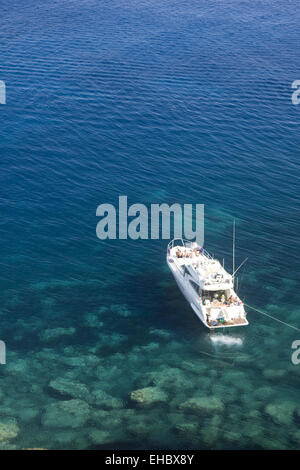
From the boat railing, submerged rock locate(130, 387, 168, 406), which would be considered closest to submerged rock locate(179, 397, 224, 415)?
submerged rock locate(130, 387, 168, 406)

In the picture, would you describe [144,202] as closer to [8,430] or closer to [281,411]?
[281,411]

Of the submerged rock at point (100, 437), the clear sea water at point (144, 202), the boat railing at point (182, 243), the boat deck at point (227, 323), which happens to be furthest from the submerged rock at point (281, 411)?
the boat railing at point (182, 243)

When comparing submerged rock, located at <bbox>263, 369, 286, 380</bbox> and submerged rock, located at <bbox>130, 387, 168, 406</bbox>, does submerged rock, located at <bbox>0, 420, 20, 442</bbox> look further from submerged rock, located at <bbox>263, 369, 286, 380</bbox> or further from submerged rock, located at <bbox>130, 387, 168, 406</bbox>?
submerged rock, located at <bbox>263, 369, 286, 380</bbox>

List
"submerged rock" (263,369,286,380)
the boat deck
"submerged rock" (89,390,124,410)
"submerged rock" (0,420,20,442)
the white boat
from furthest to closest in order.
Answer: the white boat
the boat deck
"submerged rock" (263,369,286,380)
"submerged rock" (89,390,124,410)
"submerged rock" (0,420,20,442)

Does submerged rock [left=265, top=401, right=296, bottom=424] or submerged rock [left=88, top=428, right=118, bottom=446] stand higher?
submerged rock [left=265, top=401, right=296, bottom=424]

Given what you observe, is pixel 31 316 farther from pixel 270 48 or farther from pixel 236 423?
pixel 270 48

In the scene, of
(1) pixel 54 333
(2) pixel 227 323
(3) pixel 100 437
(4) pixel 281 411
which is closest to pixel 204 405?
(4) pixel 281 411
